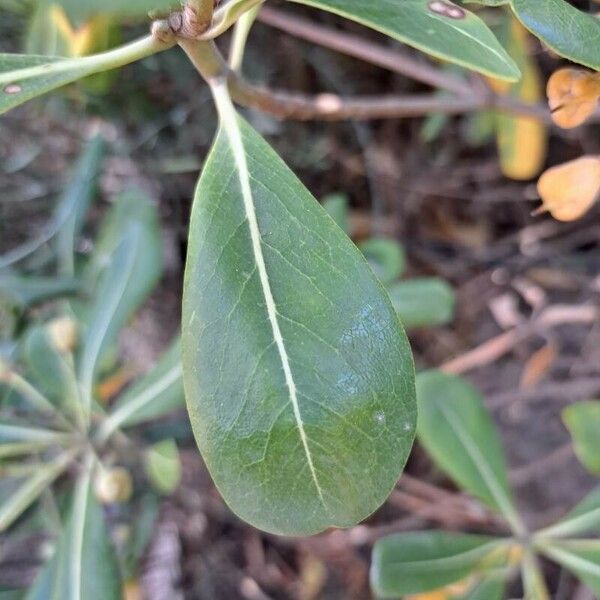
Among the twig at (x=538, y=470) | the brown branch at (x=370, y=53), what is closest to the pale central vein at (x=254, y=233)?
the brown branch at (x=370, y=53)

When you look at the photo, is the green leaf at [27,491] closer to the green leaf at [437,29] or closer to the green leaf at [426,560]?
the green leaf at [426,560]

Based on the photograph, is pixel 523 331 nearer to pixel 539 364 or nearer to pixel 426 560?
pixel 539 364

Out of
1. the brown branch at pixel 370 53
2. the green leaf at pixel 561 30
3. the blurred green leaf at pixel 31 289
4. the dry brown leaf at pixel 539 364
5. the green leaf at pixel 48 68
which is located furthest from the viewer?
the dry brown leaf at pixel 539 364

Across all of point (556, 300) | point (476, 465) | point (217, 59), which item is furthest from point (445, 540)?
point (556, 300)

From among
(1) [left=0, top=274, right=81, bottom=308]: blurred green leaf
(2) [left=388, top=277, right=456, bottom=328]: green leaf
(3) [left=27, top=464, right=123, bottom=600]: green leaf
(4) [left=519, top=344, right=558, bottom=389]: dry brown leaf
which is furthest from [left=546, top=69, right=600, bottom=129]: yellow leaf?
(4) [left=519, top=344, right=558, bottom=389]: dry brown leaf

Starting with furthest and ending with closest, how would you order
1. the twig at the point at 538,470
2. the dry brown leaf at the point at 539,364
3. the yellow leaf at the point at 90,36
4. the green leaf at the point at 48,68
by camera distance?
the twig at the point at 538,470 < the dry brown leaf at the point at 539,364 < the yellow leaf at the point at 90,36 < the green leaf at the point at 48,68

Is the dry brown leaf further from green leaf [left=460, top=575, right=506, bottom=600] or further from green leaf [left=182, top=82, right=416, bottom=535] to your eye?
green leaf [left=182, top=82, right=416, bottom=535]
